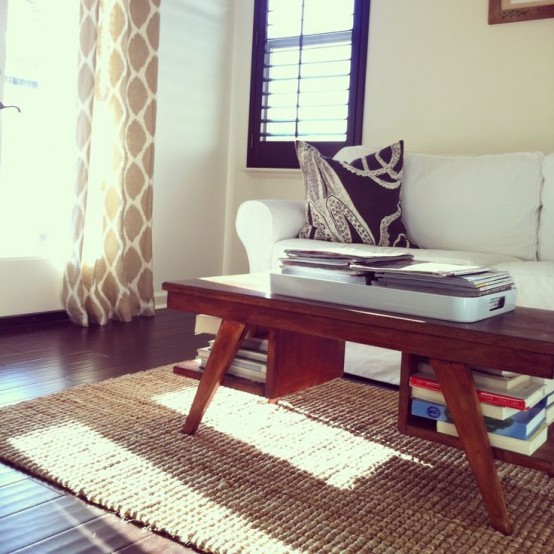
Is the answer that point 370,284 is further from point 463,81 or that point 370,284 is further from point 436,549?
point 463,81

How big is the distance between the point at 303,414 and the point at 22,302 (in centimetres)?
168

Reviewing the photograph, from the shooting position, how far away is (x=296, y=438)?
5.85 feet

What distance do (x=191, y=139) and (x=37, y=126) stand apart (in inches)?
39.3

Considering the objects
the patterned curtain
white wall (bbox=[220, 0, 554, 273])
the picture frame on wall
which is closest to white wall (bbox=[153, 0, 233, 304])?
the patterned curtain

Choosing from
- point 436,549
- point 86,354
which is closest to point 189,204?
point 86,354

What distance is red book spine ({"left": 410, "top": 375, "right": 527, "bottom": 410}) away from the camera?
4.18 feet

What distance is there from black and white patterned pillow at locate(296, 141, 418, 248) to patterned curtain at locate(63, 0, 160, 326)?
0.92 metres

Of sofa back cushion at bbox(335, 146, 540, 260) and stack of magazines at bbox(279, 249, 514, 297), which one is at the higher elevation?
sofa back cushion at bbox(335, 146, 540, 260)

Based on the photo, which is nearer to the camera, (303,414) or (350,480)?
(350,480)

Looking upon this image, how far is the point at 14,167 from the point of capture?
3.10 m

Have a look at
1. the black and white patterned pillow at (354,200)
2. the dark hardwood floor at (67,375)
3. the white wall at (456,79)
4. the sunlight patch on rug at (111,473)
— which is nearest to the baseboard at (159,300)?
the dark hardwood floor at (67,375)

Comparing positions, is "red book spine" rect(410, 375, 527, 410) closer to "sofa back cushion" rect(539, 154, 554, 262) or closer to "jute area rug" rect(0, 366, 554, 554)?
"jute area rug" rect(0, 366, 554, 554)

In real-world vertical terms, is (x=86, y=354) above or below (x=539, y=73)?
below

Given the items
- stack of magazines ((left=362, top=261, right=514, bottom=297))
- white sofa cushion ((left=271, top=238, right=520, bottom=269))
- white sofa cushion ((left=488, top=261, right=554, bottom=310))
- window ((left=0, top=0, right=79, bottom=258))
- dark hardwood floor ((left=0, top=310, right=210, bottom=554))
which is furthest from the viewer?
window ((left=0, top=0, right=79, bottom=258))
